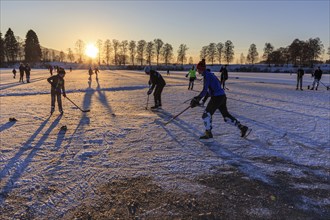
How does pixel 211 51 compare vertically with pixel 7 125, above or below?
above

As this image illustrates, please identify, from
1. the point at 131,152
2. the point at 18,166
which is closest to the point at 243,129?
the point at 131,152

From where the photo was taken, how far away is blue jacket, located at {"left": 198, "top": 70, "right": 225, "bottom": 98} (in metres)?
5.65

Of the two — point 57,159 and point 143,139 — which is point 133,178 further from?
point 143,139

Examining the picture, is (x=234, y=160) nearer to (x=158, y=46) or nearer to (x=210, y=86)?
(x=210, y=86)

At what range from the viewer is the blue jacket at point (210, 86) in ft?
18.5

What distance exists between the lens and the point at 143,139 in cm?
606

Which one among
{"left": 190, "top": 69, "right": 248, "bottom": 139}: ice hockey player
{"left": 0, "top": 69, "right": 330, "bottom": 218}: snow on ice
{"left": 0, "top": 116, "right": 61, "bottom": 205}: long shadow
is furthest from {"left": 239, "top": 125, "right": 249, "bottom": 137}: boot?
{"left": 0, "top": 116, "right": 61, "bottom": 205}: long shadow

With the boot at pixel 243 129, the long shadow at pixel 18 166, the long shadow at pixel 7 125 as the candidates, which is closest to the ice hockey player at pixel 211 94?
the boot at pixel 243 129

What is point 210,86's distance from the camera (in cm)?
575

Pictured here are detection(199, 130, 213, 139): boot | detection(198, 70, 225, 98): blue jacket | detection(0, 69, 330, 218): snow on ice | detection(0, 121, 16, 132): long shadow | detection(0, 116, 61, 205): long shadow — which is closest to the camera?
detection(0, 116, 61, 205): long shadow

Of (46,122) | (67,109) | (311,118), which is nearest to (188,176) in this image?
(46,122)

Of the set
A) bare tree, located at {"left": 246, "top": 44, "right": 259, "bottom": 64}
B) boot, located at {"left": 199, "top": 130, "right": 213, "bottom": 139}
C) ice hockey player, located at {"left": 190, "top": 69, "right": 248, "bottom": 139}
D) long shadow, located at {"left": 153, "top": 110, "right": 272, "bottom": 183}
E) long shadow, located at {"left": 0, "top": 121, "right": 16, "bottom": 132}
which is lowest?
long shadow, located at {"left": 153, "top": 110, "right": 272, "bottom": 183}

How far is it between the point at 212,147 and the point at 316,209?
2439 millimetres

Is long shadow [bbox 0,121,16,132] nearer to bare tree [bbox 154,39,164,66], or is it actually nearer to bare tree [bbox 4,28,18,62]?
bare tree [bbox 4,28,18,62]
